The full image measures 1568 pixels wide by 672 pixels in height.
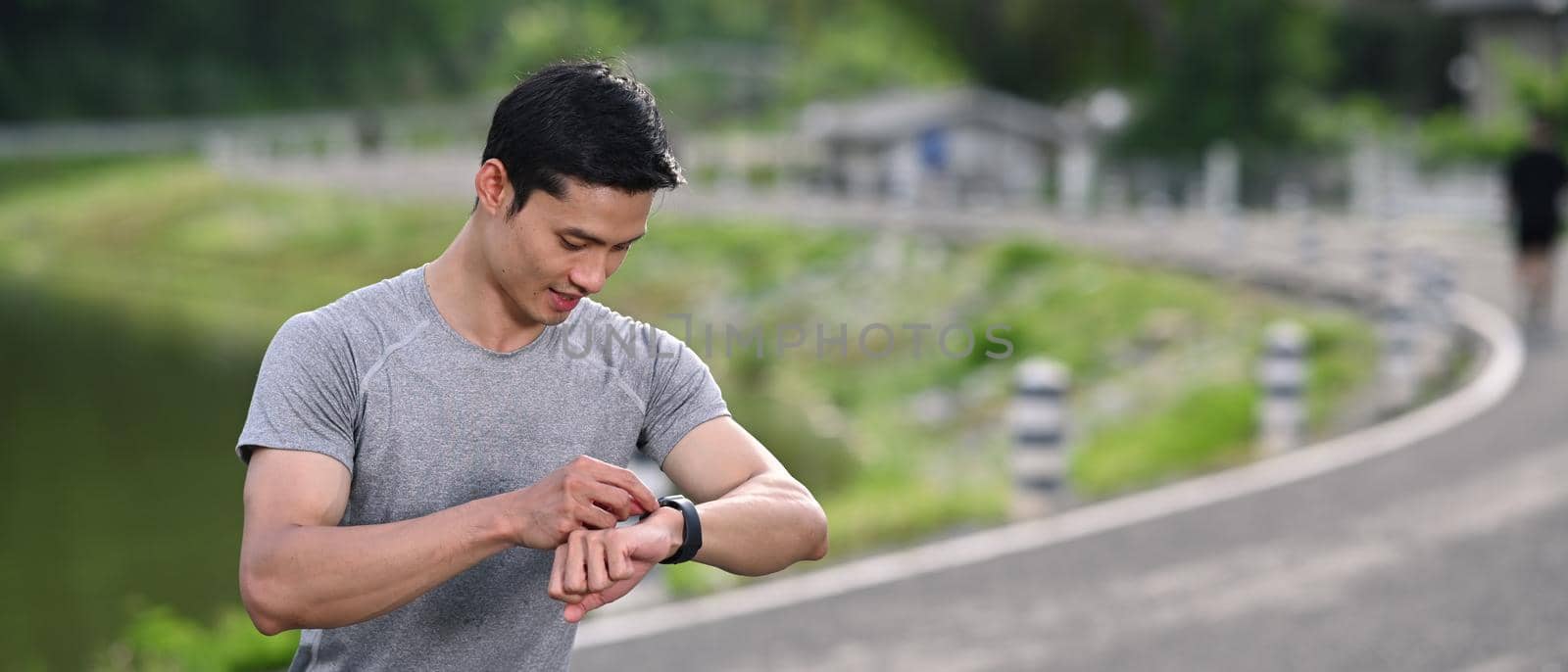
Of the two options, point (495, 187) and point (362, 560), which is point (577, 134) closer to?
point (495, 187)

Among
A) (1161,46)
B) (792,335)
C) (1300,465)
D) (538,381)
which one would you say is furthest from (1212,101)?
(538,381)

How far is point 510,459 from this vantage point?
2.87 meters

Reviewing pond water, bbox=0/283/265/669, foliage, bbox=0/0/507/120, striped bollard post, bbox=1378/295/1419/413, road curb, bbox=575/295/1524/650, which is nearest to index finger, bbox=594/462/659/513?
road curb, bbox=575/295/1524/650

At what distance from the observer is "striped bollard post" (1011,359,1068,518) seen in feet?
38.0

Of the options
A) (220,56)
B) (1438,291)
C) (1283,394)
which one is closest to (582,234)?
(1283,394)

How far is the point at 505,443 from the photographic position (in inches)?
113

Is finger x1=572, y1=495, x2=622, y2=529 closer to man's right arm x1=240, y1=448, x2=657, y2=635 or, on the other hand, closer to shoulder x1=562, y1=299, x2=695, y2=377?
man's right arm x1=240, y1=448, x2=657, y2=635

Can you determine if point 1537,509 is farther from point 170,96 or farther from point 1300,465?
point 170,96

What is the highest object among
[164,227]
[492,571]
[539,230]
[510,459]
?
[539,230]

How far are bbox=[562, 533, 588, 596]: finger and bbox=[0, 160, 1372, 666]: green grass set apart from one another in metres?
5.08

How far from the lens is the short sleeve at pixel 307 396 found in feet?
8.79

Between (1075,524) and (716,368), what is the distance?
17790 mm

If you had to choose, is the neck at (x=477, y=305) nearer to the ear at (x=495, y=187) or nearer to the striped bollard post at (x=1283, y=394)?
the ear at (x=495, y=187)

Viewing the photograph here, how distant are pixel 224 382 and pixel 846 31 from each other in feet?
170
